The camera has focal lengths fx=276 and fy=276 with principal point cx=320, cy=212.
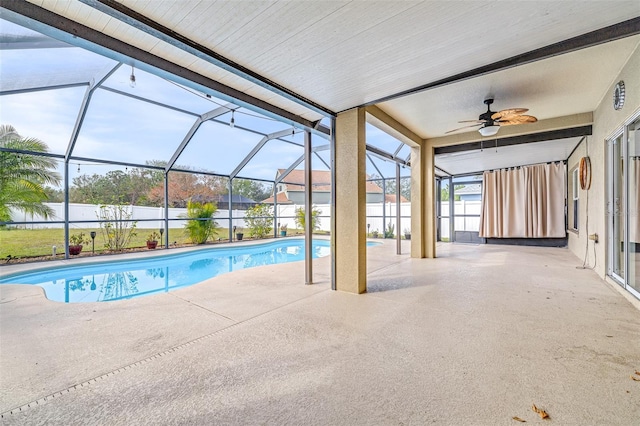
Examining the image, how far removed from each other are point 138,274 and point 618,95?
8.40 metres

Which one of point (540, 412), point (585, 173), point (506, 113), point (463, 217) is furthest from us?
point (463, 217)

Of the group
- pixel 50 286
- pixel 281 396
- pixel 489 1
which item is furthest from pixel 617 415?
pixel 50 286

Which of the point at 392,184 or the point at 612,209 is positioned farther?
the point at 392,184

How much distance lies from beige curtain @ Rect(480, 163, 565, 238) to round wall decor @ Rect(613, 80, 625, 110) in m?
5.73

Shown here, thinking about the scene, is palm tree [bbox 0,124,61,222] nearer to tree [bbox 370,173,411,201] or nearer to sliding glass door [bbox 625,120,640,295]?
tree [bbox 370,173,411,201]

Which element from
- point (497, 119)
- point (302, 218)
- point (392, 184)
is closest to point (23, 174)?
point (302, 218)

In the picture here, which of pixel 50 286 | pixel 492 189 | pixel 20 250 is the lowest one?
pixel 50 286

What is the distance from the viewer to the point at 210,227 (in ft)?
29.4

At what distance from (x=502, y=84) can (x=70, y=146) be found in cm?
811

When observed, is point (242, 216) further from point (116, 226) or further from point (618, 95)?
point (618, 95)

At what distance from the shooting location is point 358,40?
231 centimetres

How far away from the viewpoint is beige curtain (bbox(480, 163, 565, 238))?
8.26m

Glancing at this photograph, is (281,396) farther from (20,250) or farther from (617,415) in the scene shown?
(20,250)

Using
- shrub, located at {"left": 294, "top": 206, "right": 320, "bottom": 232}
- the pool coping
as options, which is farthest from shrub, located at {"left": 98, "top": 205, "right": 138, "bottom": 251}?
shrub, located at {"left": 294, "top": 206, "right": 320, "bottom": 232}
